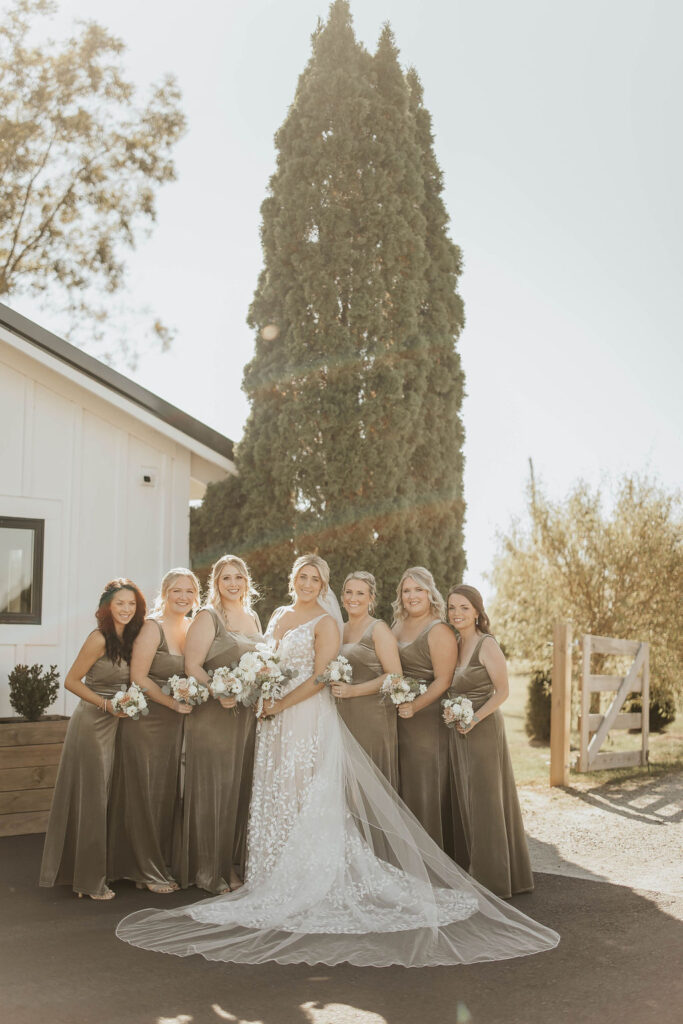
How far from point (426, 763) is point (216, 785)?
1.49 meters

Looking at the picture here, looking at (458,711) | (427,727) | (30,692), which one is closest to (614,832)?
(427,727)

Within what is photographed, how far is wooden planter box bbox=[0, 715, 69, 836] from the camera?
26.9ft

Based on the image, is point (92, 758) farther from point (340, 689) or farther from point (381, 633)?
point (381, 633)

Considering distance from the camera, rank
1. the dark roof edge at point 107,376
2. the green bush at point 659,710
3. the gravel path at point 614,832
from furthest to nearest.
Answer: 1. the green bush at point 659,710
2. the dark roof edge at point 107,376
3. the gravel path at point 614,832

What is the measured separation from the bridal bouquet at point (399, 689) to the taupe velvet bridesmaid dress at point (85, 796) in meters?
1.78

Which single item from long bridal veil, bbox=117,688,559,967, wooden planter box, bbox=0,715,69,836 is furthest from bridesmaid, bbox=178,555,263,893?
wooden planter box, bbox=0,715,69,836

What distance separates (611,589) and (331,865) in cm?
1256

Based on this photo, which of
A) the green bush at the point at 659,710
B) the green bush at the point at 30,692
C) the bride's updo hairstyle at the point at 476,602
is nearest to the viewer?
the bride's updo hairstyle at the point at 476,602

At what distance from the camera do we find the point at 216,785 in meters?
6.46

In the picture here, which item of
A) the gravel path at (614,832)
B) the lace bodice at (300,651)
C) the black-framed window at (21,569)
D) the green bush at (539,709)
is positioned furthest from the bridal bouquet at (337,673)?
the green bush at (539,709)

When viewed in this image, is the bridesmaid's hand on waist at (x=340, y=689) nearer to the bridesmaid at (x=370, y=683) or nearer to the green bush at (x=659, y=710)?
the bridesmaid at (x=370, y=683)

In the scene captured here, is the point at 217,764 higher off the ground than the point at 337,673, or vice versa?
the point at 337,673

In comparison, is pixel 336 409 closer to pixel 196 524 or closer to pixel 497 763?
pixel 196 524

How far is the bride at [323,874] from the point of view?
5051 mm
